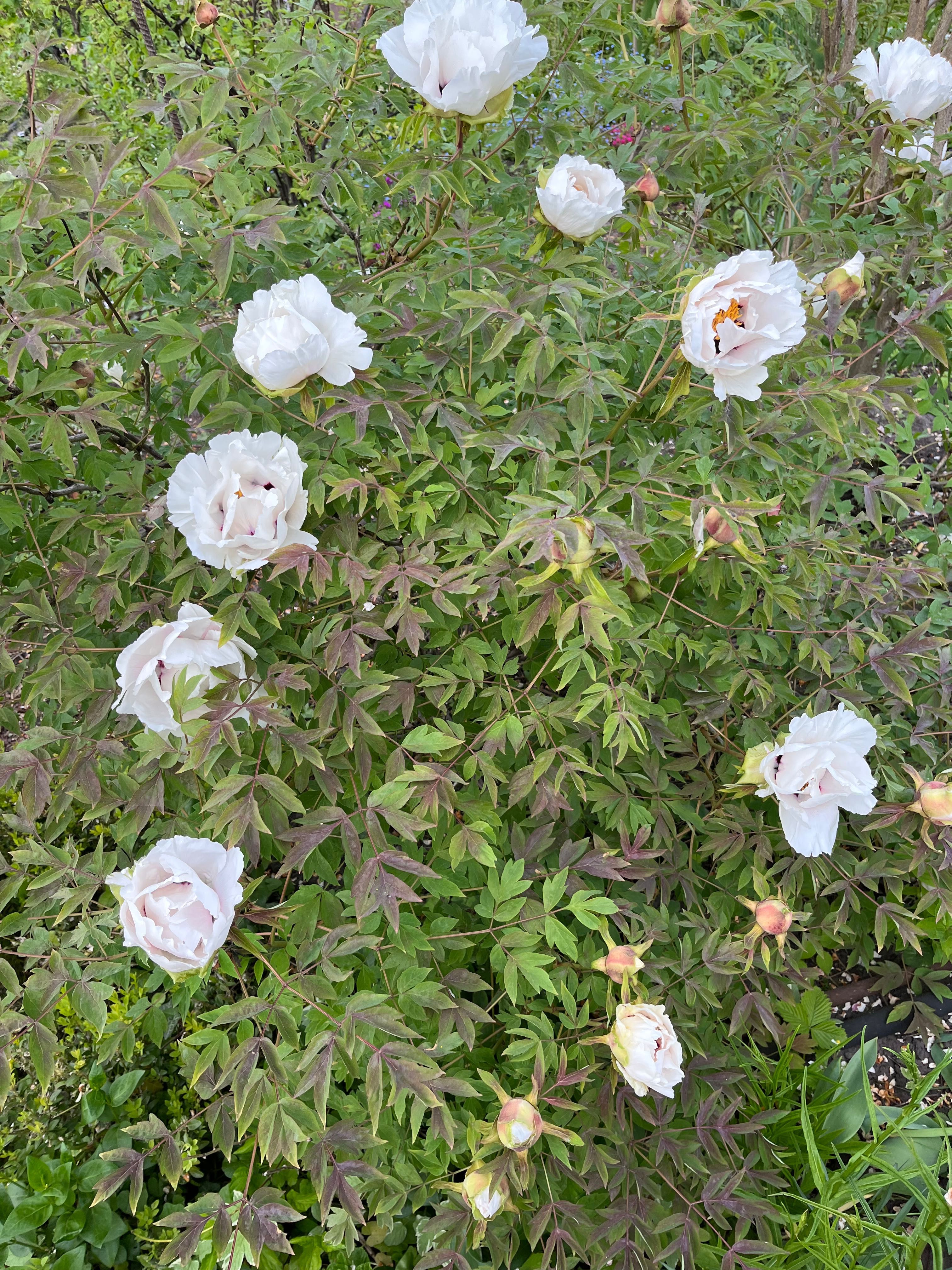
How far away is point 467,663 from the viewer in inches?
55.2

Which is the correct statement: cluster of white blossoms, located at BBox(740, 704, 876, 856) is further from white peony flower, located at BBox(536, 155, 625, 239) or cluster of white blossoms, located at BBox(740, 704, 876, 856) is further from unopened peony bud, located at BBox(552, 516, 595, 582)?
white peony flower, located at BBox(536, 155, 625, 239)

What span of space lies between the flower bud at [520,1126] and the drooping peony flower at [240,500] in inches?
29.7

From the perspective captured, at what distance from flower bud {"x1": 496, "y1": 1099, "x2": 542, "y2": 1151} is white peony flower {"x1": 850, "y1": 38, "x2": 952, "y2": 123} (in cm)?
174

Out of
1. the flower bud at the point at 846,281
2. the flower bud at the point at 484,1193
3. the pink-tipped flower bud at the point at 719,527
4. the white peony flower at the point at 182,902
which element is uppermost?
the flower bud at the point at 846,281

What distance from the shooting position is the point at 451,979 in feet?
4.44

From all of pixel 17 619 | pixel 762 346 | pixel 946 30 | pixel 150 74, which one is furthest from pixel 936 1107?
pixel 150 74

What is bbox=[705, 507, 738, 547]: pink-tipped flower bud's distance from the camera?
1.17m

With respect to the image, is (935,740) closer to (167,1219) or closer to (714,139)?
(714,139)

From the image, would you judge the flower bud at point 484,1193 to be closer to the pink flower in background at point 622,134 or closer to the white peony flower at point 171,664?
the white peony flower at point 171,664

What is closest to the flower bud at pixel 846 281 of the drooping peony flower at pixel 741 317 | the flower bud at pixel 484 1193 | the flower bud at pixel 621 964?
the drooping peony flower at pixel 741 317

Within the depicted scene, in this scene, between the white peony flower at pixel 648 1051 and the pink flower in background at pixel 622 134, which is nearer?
the white peony flower at pixel 648 1051

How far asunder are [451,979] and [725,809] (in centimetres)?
55

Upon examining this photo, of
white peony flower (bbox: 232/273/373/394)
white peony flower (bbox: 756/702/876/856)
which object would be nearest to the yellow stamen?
white peony flower (bbox: 232/273/373/394)

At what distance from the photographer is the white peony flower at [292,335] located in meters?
1.12
